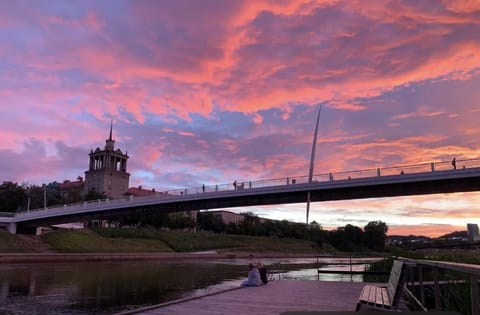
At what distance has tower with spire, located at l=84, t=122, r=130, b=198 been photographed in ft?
539

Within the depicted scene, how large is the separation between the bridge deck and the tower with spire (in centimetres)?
15387

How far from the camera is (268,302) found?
38.3 feet

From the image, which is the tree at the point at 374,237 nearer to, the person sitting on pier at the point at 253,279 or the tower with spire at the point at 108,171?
the tower with spire at the point at 108,171

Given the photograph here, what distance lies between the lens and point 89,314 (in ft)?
47.8

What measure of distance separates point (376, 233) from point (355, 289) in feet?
488

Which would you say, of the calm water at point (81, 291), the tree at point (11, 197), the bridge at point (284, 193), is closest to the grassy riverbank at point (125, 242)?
the bridge at point (284, 193)

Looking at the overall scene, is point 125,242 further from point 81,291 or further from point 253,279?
point 253,279

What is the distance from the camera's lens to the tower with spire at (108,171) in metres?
164

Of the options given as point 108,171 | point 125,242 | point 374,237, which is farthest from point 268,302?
point 108,171

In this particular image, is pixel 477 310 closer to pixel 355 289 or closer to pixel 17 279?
pixel 355 289

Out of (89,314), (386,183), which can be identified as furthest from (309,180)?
(89,314)

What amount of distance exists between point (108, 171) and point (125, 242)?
103 meters

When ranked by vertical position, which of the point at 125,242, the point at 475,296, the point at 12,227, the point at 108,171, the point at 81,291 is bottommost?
the point at 81,291

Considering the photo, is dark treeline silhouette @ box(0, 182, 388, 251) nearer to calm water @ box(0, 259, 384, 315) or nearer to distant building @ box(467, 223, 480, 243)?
calm water @ box(0, 259, 384, 315)
